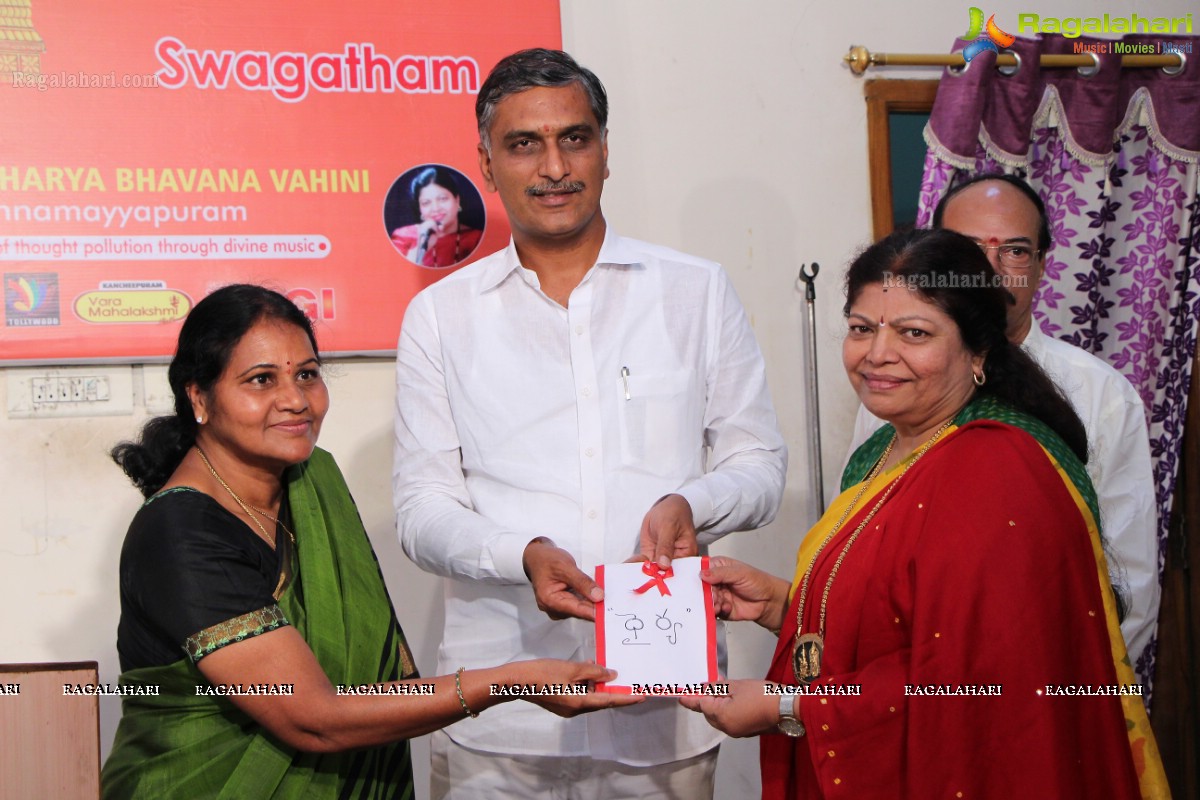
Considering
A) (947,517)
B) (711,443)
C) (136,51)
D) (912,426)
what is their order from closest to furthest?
(947,517)
(912,426)
(711,443)
(136,51)

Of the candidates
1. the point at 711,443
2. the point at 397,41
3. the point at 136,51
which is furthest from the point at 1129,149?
the point at 136,51

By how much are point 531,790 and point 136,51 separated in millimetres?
2247

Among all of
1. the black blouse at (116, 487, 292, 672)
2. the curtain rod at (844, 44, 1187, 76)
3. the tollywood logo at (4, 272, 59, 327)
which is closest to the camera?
the black blouse at (116, 487, 292, 672)

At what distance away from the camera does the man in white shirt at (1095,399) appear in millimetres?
2561

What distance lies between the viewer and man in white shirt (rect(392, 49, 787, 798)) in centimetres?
214

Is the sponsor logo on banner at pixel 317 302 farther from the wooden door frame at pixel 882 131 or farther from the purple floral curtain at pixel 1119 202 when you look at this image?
the purple floral curtain at pixel 1119 202

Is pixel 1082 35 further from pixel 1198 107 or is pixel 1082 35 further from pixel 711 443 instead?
pixel 711 443

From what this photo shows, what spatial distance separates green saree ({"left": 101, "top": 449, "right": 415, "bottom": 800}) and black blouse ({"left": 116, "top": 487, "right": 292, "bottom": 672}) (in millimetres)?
54

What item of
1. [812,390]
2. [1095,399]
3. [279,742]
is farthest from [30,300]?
[1095,399]

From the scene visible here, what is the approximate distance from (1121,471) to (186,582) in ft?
6.82

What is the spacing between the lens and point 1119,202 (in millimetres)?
3570

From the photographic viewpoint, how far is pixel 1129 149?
3592 mm

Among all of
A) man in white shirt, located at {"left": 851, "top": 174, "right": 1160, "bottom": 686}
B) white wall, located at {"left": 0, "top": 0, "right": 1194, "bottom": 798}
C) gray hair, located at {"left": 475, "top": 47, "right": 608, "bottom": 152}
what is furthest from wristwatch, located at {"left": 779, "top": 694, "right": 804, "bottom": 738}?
white wall, located at {"left": 0, "top": 0, "right": 1194, "bottom": 798}

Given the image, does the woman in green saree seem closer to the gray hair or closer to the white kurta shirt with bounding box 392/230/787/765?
the white kurta shirt with bounding box 392/230/787/765
